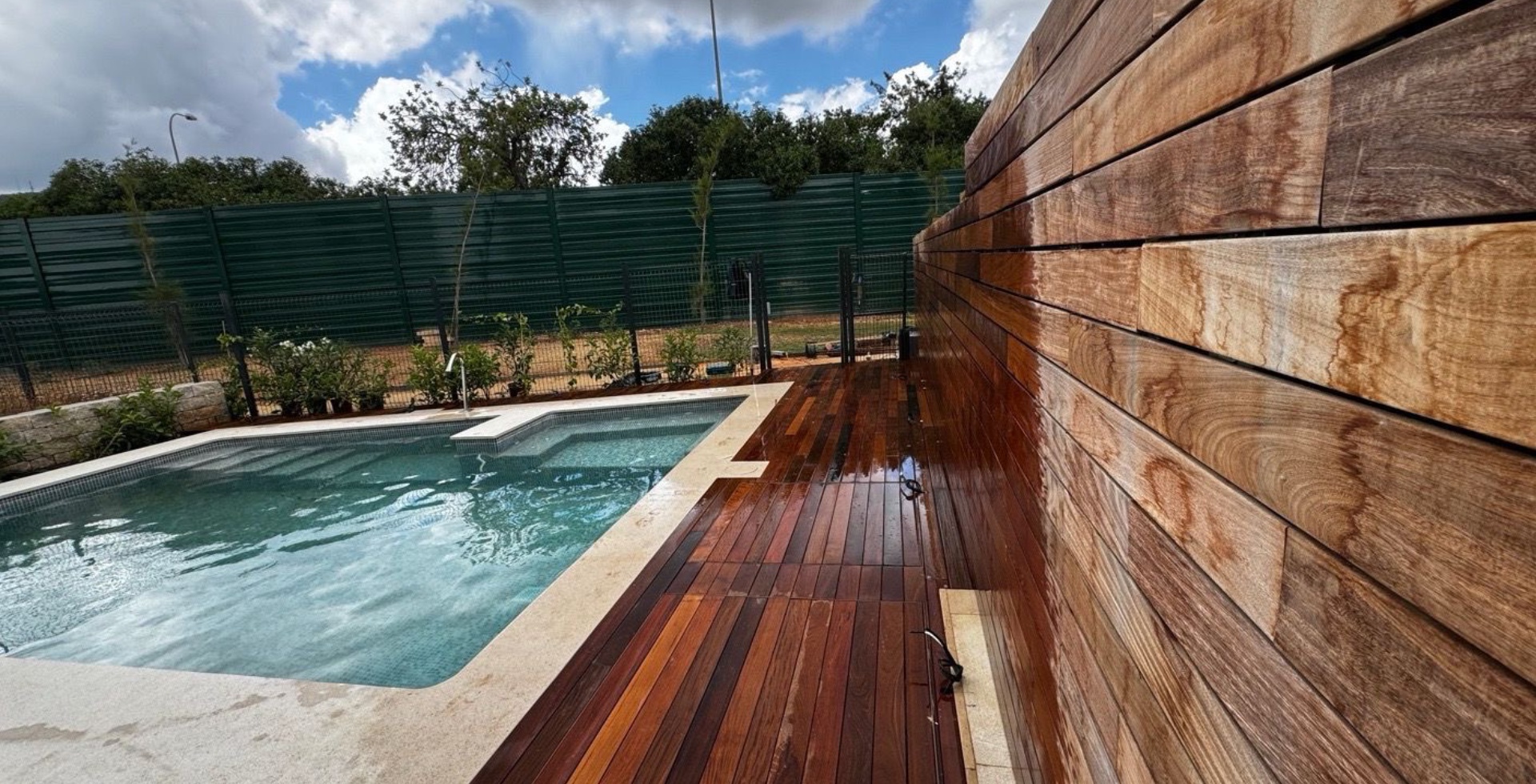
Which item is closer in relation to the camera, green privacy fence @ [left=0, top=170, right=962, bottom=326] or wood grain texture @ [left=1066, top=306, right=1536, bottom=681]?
wood grain texture @ [left=1066, top=306, right=1536, bottom=681]

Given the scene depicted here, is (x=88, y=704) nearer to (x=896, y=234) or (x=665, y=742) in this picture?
(x=665, y=742)

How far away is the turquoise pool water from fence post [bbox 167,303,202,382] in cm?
192

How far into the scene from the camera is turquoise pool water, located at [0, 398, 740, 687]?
3.03 m

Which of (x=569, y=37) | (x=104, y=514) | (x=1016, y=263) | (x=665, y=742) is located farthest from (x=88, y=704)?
(x=569, y=37)

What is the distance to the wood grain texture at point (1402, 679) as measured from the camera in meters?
0.25

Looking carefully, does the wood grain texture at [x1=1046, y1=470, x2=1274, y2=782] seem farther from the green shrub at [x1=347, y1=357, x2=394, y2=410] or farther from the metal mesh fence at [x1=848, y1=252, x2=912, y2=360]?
the green shrub at [x1=347, y1=357, x2=394, y2=410]

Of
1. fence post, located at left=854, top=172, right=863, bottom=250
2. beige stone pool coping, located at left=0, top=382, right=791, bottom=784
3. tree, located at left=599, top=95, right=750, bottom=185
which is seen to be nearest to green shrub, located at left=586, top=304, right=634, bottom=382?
beige stone pool coping, located at left=0, top=382, right=791, bottom=784

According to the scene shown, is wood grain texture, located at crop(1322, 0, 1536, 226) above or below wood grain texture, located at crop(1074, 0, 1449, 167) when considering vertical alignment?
below

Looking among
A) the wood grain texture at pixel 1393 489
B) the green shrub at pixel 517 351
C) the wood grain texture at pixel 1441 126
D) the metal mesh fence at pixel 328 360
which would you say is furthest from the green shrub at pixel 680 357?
the wood grain texture at pixel 1441 126

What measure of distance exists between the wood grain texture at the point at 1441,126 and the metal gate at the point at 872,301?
6.97 m

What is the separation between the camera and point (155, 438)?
636cm

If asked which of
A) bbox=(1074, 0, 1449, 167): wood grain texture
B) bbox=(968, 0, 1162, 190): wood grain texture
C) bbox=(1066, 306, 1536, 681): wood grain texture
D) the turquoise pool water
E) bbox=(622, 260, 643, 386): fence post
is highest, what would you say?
bbox=(968, 0, 1162, 190): wood grain texture

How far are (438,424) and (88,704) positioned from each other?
4.40 metres

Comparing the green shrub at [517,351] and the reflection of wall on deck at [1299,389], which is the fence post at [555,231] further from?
the reflection of wall on deck at [1299,389]
